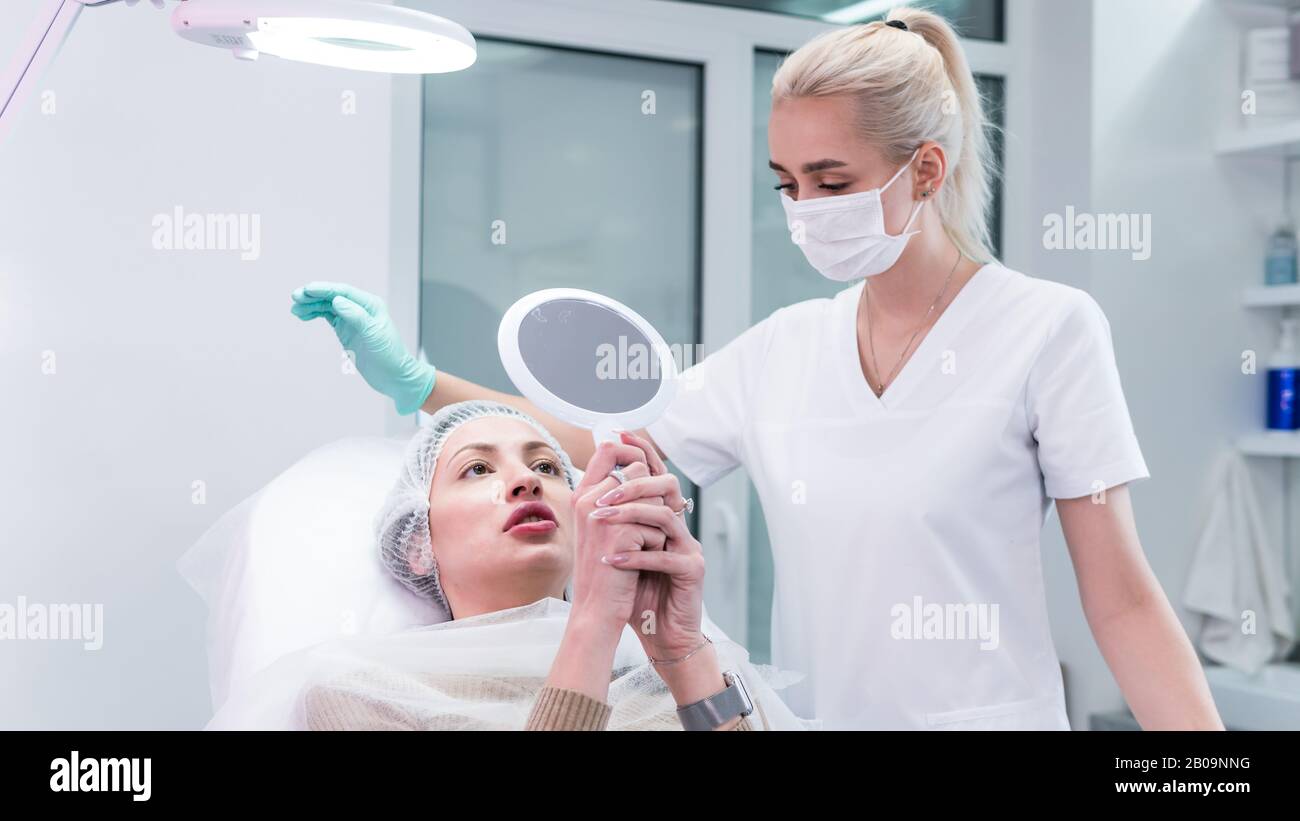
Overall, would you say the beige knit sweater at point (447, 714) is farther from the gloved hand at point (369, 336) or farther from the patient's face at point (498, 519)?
the gloved hand at point (369, 336)

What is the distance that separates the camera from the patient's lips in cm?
126

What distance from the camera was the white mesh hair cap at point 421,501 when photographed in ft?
4.36

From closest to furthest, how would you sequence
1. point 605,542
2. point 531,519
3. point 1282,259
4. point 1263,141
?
point 605,542
point 531,519
point 1263,141
point 1282,259

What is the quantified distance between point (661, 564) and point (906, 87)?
621mm

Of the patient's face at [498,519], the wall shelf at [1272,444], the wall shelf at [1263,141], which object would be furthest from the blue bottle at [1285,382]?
the patient's face at [498,519]

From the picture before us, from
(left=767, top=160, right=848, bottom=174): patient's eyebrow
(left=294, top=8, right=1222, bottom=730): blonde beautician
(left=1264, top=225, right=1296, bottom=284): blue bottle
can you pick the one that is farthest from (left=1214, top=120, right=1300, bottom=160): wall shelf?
(left=767, top=160, right=848, bottom=174): patient's eyebrow

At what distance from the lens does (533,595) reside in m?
1.29

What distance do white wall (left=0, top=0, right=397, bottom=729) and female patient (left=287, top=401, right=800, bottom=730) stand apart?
31cm

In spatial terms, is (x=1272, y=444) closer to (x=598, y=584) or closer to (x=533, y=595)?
(x=533, y=595)

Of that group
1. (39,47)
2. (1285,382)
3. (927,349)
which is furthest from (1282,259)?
(39,47)

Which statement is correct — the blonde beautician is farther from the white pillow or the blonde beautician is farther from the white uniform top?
the white pillow
